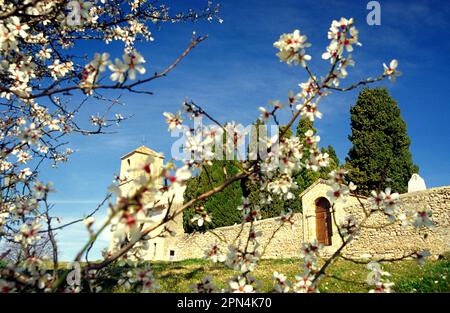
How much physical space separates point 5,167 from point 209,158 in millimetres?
4132

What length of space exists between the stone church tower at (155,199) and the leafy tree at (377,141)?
13.2m

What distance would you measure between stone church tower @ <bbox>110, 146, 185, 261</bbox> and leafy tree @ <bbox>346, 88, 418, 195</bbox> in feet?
43.4

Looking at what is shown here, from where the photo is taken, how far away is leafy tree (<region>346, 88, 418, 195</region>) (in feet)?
78.6

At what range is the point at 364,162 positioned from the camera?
2442cm

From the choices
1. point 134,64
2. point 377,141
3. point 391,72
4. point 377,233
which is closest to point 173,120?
point 134,64

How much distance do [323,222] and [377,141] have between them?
36.9ft

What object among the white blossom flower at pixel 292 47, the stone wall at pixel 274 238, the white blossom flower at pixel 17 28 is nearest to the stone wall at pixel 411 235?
the stone wall at pixel 274 238

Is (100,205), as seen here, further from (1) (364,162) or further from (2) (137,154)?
(2) (137,154)

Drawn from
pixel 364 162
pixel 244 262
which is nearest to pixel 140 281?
pixel 244 262

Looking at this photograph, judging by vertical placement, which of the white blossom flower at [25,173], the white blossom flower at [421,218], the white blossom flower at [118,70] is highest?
the white blossom flower at [118,70]

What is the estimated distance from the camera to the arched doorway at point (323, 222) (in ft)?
53.5

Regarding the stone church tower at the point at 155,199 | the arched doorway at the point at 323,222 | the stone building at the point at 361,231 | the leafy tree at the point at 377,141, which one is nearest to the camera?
the stone church tower at the point at 155,199

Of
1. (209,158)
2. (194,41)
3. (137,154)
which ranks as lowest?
(209,158)

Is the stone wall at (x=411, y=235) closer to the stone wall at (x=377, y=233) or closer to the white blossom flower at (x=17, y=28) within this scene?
the stone wall at (x=377, y=233)
